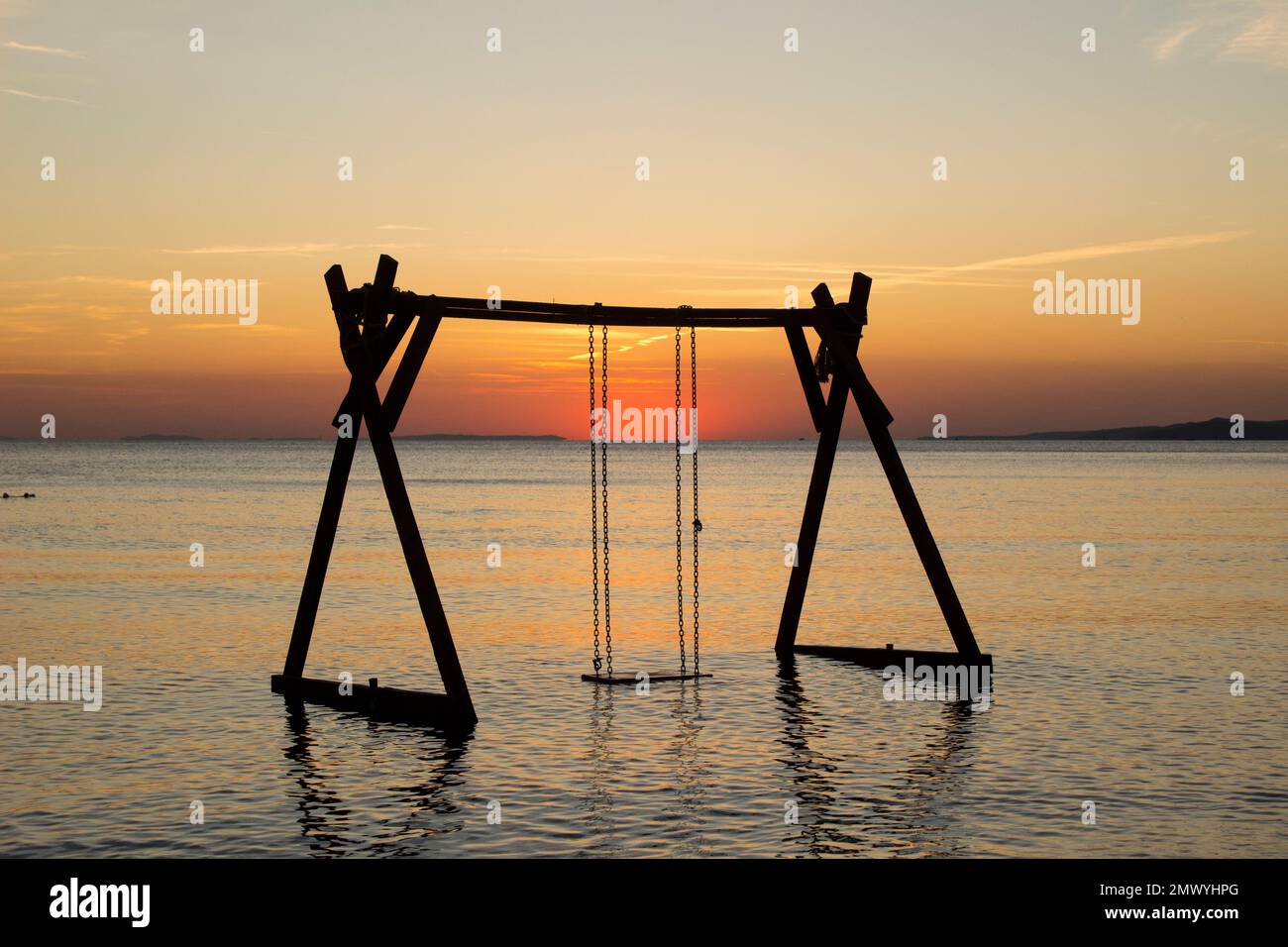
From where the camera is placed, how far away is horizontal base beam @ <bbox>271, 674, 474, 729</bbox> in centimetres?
1531

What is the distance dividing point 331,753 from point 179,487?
325 feet

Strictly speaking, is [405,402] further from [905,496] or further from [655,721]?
[905,496]

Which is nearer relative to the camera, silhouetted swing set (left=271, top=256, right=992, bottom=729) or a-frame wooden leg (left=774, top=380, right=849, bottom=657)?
silhouetted swing set (left=271, top=256, right=992, bottom=729)

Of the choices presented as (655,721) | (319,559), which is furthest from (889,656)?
(319,559)

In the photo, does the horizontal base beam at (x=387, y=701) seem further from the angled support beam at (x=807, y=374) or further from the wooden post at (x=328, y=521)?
the angled support beam at (x=807, y=374)

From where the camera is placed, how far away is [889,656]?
776 inches

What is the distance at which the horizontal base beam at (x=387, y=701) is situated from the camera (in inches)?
603

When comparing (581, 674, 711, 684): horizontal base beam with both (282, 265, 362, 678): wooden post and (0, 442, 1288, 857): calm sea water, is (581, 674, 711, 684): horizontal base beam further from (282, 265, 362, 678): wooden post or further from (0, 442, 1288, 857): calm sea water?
(282, 265, 362, 678): wooden post

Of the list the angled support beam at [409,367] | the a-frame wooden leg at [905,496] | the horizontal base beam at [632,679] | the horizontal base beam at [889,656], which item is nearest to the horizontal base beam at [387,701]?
the horizontal base beam at [632,679]

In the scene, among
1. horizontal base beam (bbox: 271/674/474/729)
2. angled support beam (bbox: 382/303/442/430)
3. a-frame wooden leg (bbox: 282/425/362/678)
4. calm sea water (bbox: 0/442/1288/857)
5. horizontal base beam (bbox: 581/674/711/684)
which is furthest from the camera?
horizontal base beam (bbox: 581/674/711/684)

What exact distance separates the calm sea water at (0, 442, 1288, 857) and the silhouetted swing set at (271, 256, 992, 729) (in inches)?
19.9

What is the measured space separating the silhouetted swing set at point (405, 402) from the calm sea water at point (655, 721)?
51cm

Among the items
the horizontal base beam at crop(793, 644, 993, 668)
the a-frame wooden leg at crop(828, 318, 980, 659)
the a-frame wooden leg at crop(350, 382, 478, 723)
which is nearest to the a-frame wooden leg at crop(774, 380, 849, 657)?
the a-frame wooden leg at crop(828, 318, 980, 659)
